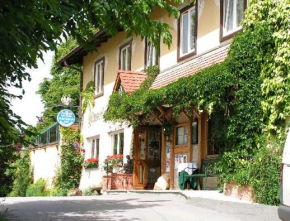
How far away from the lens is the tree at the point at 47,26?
444 cm

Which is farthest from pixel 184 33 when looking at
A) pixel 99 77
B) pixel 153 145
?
pixel 99 77

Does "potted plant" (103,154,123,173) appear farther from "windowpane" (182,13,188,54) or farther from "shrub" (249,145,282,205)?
"shrub" (249,145,282,205)

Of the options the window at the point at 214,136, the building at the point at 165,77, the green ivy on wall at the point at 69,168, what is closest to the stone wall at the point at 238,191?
the window at the point at 214,136

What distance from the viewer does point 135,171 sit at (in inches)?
746

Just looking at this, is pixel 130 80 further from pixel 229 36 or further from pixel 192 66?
pixel 229 36

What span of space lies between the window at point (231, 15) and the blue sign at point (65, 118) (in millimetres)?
11665

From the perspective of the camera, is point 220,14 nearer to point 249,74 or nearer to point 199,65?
point 199,65

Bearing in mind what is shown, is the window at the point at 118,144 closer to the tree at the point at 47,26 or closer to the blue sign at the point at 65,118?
the blue sign at the point at 65,118

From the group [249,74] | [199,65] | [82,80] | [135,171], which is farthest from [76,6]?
[82,80]

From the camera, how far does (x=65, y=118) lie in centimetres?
2433

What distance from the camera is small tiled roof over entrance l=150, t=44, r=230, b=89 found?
45.8 ft

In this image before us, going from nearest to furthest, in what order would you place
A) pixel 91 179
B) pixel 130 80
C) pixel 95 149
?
pixel 130 80 → pixel 91 179 → pixel 95 149

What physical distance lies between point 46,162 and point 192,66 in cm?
1757

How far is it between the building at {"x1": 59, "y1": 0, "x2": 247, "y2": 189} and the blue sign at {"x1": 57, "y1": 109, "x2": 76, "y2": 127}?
1.00 m
